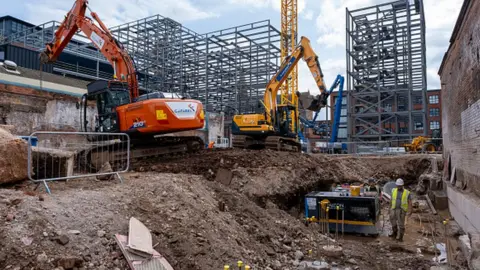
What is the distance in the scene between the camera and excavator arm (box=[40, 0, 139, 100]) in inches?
478

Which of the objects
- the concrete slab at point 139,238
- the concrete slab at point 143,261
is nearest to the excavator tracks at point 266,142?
the concrete slab at point 139,238

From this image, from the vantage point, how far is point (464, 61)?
32.5ft

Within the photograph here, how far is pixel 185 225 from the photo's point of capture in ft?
19.7

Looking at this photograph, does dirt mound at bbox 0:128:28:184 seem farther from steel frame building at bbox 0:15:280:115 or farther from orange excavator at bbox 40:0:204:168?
steel frame building at bbox 0:15:280:115

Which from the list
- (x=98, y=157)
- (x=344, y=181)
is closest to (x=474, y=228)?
(x=344, y=181)

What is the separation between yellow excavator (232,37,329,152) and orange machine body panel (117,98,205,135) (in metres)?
5.44

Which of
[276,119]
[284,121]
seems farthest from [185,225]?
[284,121]

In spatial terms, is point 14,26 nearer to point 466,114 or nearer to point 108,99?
point 108,99

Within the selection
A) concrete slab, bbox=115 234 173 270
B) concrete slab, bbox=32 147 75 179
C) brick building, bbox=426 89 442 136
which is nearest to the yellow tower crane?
concrete slab, bbox=32 147 75 179

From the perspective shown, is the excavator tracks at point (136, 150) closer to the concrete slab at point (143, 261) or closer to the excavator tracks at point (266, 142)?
the excavator tracks at point (266, 142)

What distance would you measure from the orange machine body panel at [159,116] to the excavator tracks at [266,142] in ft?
Answer: 17.9

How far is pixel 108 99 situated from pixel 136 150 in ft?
6.09

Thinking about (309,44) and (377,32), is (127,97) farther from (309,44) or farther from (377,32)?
(377,32)

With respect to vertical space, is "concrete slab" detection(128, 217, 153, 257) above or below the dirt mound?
below
